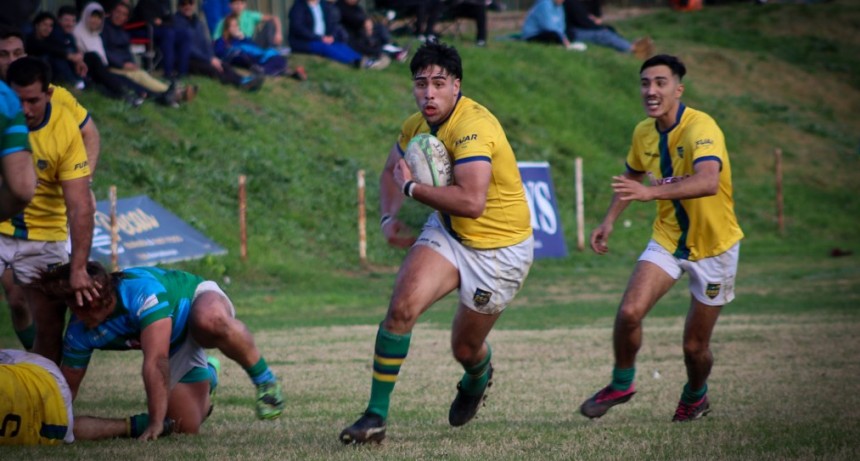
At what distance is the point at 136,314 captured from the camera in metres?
6.98

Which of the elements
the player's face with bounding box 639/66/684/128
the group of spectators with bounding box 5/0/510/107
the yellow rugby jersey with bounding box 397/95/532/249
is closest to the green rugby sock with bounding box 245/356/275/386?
the yellow rugby jersey with bounding box 397/95/532/249

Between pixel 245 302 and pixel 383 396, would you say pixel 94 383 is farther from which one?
pixel 245 302

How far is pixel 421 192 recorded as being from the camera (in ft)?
22.2

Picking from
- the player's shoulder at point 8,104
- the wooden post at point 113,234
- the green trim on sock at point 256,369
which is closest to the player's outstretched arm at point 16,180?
the player's shoulder at point 8,104

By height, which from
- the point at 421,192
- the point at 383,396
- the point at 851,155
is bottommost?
the point at 851,155

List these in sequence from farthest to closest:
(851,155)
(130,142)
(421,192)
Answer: (851,155)
(130,142)
(421,192)

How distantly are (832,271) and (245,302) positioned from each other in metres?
10.6

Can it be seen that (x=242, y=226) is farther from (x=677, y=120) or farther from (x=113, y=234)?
(x=677, y=120)

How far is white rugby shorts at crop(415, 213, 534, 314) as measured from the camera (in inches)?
281

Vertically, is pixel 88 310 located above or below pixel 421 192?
below

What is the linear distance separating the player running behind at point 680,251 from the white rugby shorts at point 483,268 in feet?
3.87

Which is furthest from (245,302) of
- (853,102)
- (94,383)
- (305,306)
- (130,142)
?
(853,102)

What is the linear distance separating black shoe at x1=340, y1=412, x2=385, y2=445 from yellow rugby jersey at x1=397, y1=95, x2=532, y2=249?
3.93 ft

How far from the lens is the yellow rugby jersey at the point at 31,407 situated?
6684 millimetres
